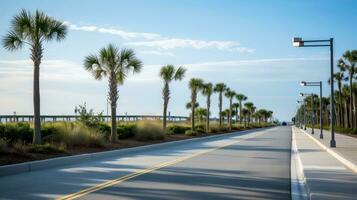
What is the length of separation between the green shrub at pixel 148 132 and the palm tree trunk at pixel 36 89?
43.5 ft

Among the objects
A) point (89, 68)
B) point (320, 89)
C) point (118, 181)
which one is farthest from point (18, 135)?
point (320, 89)

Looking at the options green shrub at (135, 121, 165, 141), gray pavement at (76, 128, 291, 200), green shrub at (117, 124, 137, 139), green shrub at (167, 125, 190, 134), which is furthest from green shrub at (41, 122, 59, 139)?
green shrub at (167, 125, 190, 134)

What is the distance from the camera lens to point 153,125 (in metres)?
37.2

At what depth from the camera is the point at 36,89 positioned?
74.3ft

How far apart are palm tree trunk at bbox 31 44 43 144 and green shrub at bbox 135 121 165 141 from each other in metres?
13.2

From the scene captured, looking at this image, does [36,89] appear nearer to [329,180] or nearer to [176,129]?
[329,180]

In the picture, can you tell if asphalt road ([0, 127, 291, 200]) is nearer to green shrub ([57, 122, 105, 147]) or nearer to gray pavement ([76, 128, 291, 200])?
gray pavement ([76, 128, 291, 200])

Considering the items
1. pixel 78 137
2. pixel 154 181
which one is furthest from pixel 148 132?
pixel 154 181

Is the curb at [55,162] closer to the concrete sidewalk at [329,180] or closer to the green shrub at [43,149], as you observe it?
the green shrub at [43,149]

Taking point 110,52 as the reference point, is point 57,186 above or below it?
Answer: below

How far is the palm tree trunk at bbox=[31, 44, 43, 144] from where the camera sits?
22438 mm

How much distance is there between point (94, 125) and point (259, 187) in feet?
68.1

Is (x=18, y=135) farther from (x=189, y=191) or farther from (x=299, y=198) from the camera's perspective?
(x=299, y=198)

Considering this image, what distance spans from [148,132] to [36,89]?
13919mm
